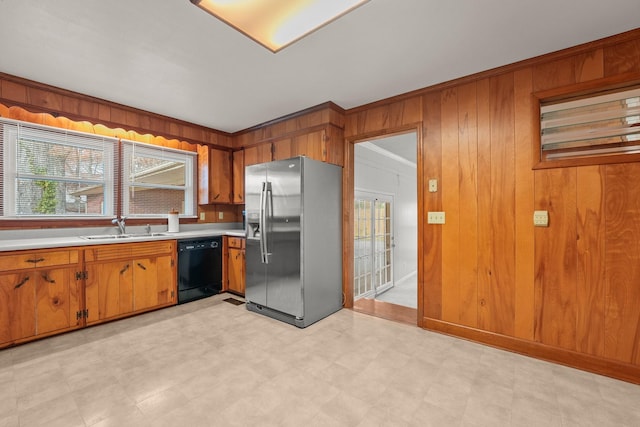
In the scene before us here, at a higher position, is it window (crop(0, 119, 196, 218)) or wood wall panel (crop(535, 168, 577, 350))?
window (crop(0, 119, 196, 218))

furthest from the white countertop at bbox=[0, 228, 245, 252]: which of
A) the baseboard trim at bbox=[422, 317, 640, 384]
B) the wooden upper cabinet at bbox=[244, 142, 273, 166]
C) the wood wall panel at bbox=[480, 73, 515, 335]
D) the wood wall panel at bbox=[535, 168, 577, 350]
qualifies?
the wood wall panel at bbox=[535, 168, 577, 350]

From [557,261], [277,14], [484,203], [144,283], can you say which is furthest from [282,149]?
[557,261]

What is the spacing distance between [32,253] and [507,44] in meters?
4.44

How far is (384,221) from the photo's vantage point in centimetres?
580

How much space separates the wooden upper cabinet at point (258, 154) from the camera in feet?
13.0

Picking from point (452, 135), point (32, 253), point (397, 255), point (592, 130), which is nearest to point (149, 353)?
point (32, 253)

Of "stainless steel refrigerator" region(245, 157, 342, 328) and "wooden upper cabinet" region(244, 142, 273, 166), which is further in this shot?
"wooden upper cabinet" region(244, 142, 273, 166)

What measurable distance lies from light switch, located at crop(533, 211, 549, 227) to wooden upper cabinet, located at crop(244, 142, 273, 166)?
122 inches

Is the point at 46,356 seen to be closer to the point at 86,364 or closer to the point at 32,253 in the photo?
the point at 86,364

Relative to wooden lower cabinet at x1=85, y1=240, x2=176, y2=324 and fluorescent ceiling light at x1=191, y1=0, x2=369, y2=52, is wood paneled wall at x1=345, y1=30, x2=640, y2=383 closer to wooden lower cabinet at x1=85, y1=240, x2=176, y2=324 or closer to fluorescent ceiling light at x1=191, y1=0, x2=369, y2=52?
fluorescent ceiling light at x1=191, y1=0, x2=369, y2=52

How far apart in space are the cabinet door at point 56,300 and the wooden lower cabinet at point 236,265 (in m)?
1.72

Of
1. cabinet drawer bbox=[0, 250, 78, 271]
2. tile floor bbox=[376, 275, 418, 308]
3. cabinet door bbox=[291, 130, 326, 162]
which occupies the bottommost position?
tile floor bbox=[376, 275, 418, 308]

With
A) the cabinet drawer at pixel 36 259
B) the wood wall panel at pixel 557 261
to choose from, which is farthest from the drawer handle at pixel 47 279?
the wood wall panel at pixel 557 261

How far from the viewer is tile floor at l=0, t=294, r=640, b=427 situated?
1614mm
